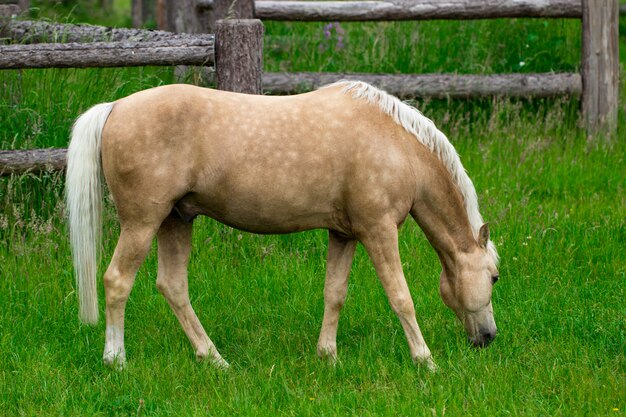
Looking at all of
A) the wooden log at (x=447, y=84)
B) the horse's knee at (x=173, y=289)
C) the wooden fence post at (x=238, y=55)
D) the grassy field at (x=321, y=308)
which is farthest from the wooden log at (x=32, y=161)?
the wooden log at (x=447, y=84)

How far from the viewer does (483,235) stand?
200 inches

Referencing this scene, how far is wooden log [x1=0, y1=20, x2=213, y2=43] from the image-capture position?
6.80m

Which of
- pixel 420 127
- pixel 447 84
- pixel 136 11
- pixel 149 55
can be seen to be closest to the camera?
pixel 420 127

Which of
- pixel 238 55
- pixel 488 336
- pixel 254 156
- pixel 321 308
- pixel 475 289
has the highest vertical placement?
pixel 238 55

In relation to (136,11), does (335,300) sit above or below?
below

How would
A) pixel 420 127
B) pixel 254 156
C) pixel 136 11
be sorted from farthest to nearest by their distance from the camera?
pixel 136 11
pixel 420 127
pixel 254 156

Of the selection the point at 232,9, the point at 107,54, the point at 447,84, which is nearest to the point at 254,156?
the point at 107,54

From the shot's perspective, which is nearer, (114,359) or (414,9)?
(114,359)

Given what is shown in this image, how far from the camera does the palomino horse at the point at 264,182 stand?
4.69 metres

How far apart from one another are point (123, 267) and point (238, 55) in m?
2.09

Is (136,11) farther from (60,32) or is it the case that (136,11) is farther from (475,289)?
(475,289)

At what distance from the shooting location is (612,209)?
7.03 meters

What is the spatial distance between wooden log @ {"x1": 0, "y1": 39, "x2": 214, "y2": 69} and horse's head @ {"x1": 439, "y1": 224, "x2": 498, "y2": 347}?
7.78 feet

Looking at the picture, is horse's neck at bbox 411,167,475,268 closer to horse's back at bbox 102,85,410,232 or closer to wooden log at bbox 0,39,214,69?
horse's back at bbox 102,85,410,232
